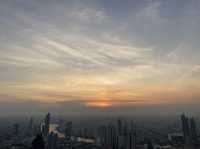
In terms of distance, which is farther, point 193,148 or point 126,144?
point 193,148

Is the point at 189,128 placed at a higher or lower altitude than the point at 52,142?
higher

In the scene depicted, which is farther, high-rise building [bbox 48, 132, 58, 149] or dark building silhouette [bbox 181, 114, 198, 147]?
dark building silhouette [bbox 181, 114, 198, 147]

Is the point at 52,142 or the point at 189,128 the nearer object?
the point at 52,142

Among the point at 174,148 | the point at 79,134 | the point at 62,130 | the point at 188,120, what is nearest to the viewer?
the point at 174,148

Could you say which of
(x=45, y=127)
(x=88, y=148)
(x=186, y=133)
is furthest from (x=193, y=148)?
(x=45, y=127)

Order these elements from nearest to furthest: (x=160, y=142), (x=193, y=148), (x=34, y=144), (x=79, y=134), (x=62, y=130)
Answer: (x=34, y=144)
(x=193, y=148)
(x=160, y=142)
(x=79, y=134)
(x=62, y=130)

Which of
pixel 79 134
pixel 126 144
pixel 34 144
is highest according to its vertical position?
pixel 34 144

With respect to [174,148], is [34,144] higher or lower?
higher

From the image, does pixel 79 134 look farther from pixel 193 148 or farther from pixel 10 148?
pixel 193 148

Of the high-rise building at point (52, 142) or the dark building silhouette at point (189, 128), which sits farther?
the dark building silhouette at point (189, 128)
